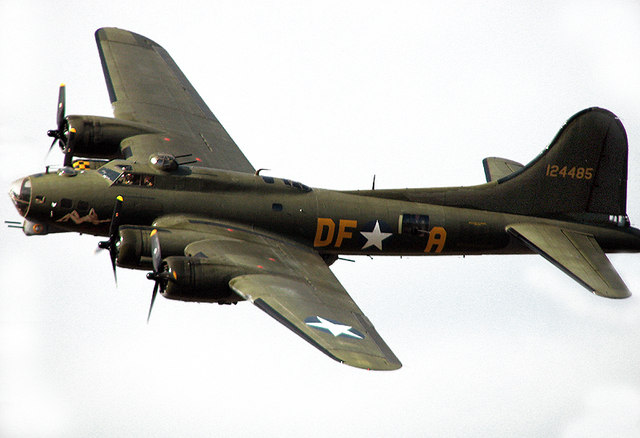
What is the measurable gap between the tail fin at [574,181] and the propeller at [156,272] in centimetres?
1103

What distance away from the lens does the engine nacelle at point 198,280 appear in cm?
3016

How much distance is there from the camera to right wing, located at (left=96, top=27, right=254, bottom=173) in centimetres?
3731

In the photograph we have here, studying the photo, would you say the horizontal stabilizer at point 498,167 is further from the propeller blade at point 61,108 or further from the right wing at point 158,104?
the propeller blade at point 61,108

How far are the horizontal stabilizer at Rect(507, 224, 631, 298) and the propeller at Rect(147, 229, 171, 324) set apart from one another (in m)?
11.5

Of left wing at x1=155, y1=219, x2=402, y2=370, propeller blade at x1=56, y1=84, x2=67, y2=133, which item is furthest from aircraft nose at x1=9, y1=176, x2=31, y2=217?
propeller blade at x1=56, y1=84, x2=67, y2=133

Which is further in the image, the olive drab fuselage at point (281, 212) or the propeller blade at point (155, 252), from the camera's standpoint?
the olive drab fuselage at point (281, 212)

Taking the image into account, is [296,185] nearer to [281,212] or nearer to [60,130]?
[281,212]

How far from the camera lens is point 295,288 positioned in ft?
102

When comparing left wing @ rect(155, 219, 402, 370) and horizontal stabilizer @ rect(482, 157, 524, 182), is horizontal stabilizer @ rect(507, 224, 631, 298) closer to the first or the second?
horizontal stabilizer @ rect(482, 157, 524, 182)

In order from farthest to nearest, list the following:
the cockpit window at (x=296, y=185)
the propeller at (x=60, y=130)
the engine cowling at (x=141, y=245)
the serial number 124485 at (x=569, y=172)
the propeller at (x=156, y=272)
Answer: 1. the propeller at (x=60, y=130)
2. the serial number 124485 at (x=569, y=172)
3. the cockpit window at (x=296, y=185)
4. the engine cowling at (x=141, y=245)
5. the propeller at (x=156, y=272)

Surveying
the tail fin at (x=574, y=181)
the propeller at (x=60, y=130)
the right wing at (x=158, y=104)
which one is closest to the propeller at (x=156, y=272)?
the right wing at (x=158, y=104)

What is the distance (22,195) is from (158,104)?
800 cm

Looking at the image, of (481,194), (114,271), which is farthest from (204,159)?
(481,194)

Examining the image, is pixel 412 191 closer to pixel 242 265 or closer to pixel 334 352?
pixel 242 265
